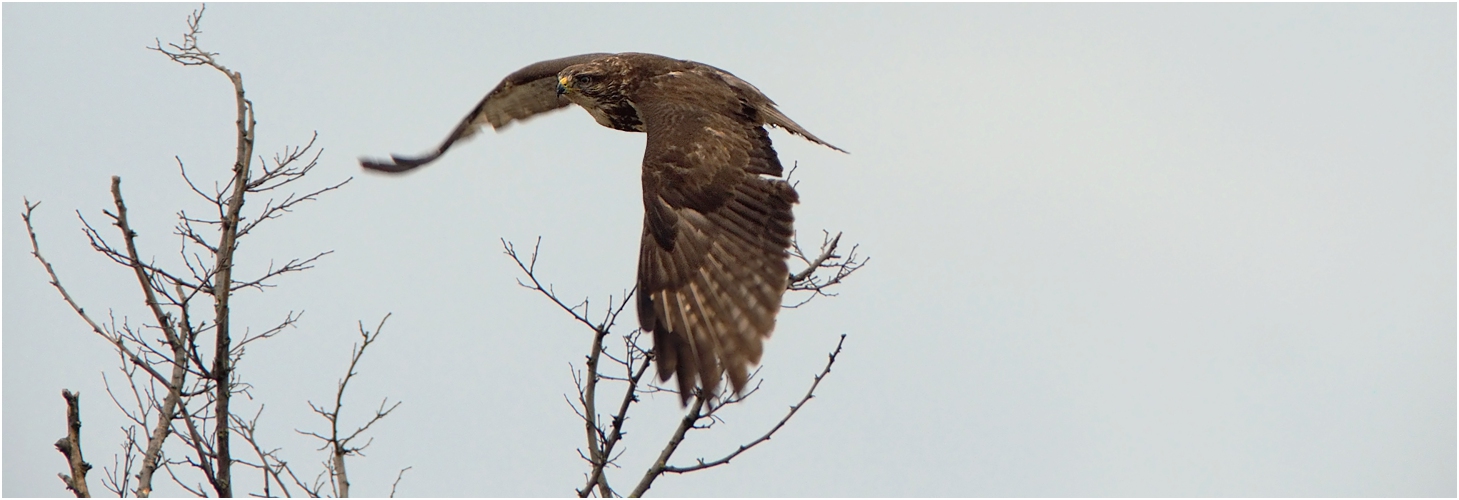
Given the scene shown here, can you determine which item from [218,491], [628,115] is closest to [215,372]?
[218,491]

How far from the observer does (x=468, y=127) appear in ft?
35.8

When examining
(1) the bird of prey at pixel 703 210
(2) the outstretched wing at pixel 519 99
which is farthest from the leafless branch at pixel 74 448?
(2) the outstretched wing at pixel 519 99

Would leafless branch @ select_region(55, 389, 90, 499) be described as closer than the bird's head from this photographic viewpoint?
Yes

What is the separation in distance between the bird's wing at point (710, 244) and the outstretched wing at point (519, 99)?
228 centimetres

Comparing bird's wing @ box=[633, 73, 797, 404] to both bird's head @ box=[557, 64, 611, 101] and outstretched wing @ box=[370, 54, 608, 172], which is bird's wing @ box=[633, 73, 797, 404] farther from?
outstretched wing @ box=[370, 54, 608, 172]

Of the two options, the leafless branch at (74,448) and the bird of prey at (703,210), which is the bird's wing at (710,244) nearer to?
the bird of prey at (703,210)

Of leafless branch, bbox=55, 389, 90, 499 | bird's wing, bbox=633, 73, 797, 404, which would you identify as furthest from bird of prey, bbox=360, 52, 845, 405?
leafless branch, bbox=55, 389, 90, 499

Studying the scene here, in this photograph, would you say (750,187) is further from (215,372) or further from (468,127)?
(468,127)

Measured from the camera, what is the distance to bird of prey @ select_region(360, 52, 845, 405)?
22.0 ft

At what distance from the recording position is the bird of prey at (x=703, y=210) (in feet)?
22.0

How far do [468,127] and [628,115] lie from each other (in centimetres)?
153

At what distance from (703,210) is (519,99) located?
3.92 metres

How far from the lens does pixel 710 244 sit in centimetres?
738

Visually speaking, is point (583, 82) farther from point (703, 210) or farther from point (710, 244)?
point (710, 244)
